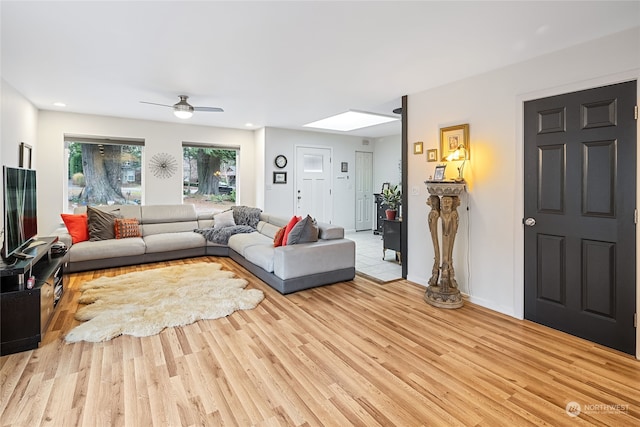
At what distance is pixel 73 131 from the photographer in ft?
17.7

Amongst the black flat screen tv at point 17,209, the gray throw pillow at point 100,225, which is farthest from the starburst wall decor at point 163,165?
the black flat screen tv at point 17,209

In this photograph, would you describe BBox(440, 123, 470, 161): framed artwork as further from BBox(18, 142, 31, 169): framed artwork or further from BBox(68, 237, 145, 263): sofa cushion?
BBox(18, 142, 31, 169): framed artwork

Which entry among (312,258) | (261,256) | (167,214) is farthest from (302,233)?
(167,214)

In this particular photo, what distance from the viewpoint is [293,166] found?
7137 mm

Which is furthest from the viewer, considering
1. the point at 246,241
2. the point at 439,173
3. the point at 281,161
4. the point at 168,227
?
the point at 281,161

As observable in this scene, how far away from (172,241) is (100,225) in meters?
1.02

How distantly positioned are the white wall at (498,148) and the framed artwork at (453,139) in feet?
0.20

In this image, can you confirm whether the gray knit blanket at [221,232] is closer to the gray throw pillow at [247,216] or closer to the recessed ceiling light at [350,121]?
the gray throw pillow at [247,216]

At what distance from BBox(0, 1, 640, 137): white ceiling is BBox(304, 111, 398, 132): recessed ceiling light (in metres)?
1.30

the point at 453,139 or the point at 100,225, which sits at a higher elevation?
the point at 453,139

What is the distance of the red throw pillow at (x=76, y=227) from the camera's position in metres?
4.78

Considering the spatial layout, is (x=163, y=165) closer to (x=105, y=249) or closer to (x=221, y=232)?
(x=221, y=232)

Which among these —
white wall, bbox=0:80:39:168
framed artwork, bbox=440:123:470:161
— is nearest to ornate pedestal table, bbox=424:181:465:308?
framed artwork, bbox=440:123:470:161

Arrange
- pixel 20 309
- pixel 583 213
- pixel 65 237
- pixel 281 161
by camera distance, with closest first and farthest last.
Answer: pixel 20 309
pixel 583 213
pixel 65 237
pixel 281 161
